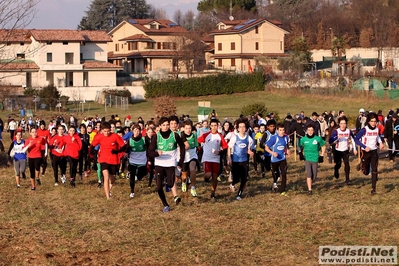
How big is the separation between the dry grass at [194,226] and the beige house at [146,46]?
224ft

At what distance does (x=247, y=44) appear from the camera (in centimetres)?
8556

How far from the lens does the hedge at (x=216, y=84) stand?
70.8 meters

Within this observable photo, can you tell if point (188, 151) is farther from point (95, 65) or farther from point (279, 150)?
point (95, 65)

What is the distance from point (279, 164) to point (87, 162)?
7.82 meters

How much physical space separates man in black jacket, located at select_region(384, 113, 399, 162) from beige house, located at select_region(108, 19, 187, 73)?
198 feet

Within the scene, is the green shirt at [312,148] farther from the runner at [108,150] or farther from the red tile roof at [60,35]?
the red tile roof at [60,35]

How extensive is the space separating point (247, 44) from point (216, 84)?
15.4 meters

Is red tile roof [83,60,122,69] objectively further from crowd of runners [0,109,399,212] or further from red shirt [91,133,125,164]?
red shirt [91,133,125,164]

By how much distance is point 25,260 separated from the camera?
10.6 m

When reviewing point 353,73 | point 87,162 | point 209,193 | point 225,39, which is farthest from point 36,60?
point 209,193

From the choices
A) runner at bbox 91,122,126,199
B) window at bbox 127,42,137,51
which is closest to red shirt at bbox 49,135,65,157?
runner at bbox 91,122,126,199

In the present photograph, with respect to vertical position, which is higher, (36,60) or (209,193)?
(36,60)

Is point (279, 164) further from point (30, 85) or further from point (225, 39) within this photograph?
point (225, 39)

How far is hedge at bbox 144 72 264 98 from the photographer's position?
232 ft
